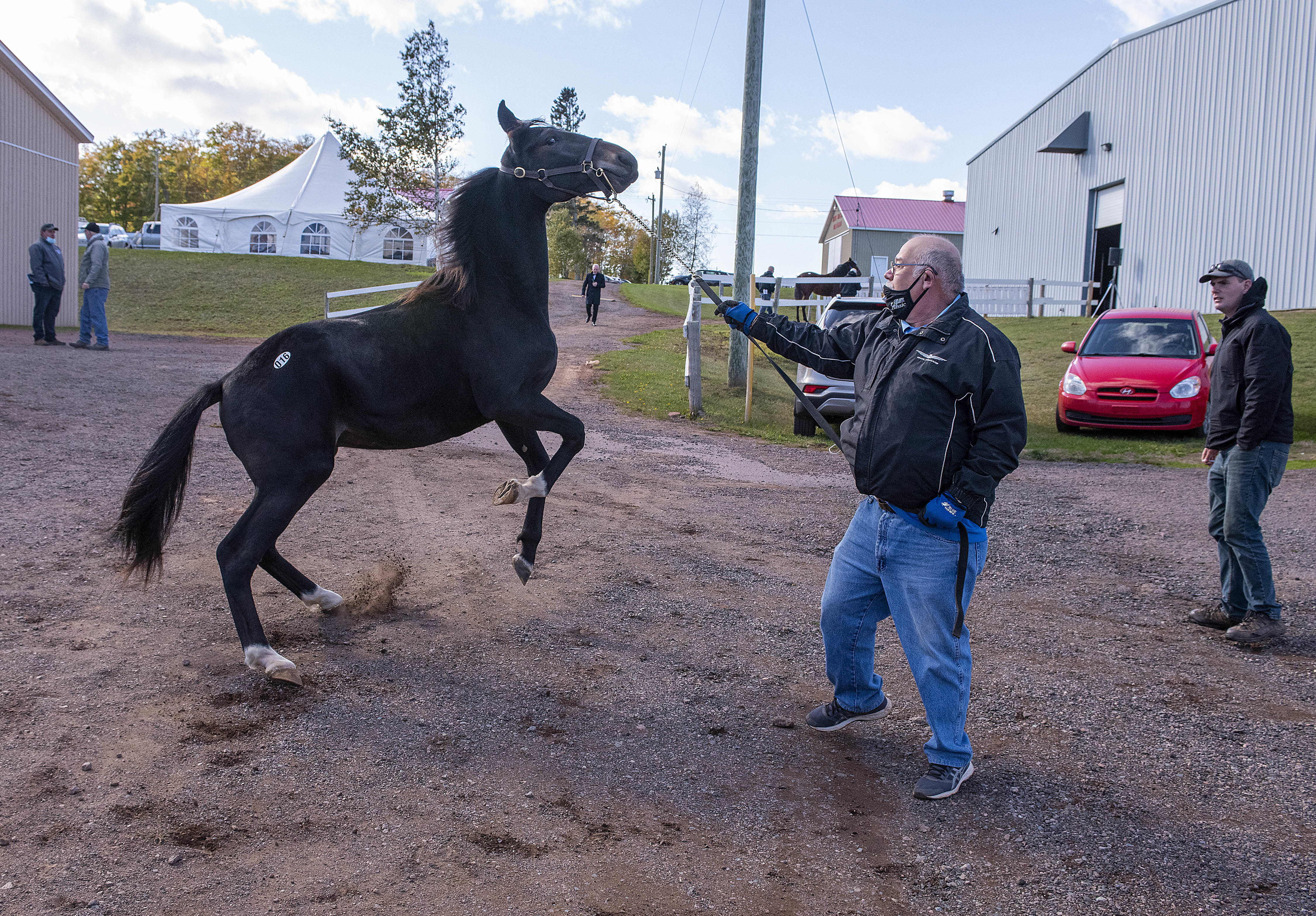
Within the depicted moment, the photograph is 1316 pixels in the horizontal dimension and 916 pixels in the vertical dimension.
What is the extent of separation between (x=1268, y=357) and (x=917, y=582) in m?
3.24

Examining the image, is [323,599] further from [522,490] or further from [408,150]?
[408,150]

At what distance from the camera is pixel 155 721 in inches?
153

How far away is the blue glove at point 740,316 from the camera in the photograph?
14.2ft

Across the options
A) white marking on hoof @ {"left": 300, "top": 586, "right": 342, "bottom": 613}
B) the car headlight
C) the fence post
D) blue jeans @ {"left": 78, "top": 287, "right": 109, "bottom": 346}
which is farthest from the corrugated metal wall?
blue jeans @ {"left": 78, "top": 287, "right": 109, "bottom": 346}

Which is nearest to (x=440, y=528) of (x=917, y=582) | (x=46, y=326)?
(x=917, y=582)

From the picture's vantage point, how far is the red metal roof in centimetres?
5559

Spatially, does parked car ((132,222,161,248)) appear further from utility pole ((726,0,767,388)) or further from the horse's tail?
the horse's tail

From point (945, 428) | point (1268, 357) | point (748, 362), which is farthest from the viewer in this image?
point (748, 362)

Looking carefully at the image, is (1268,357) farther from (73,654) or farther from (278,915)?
(73,654)

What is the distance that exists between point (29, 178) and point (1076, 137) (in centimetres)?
2842

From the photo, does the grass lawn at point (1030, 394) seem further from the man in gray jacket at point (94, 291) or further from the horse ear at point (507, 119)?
the man in gray jacket at point (94, 291)

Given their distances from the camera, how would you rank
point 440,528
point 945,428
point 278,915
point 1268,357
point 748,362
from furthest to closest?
1. point 748,362
2. point 440,528
3. point 1268,357
4. point 945,428
5. point 278,915

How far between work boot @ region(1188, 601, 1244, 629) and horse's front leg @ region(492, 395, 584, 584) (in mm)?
3991

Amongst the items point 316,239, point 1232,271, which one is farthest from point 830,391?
point 316,239
